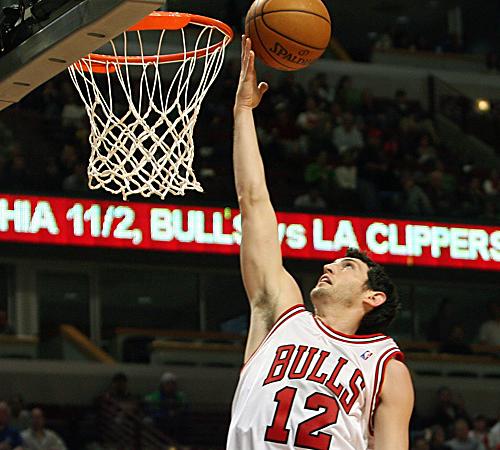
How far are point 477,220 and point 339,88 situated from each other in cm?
362

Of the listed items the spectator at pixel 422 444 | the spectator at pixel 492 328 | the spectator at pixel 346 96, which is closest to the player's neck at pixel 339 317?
the spectator at pixel 422 444

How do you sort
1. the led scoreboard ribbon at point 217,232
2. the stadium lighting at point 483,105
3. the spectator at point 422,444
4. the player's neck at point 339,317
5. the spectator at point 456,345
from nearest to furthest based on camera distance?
the player's neck at point 339,317 < the spectator at point 422,444 < the led scoreboard ribbon at point 217,232 < the spectator at point 456,345 < the stadium lighting at point 483,105

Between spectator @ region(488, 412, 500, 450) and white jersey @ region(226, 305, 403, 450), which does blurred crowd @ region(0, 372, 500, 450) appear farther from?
white jersey @ region(226, 305, 403, 450)

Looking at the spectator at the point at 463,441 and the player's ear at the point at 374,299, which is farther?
the spectator at the point at 463,441

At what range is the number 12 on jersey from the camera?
4.29 meters

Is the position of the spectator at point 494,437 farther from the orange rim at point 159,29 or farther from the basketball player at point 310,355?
the basketball player at point 310,355

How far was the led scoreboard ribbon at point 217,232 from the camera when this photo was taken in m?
13.8

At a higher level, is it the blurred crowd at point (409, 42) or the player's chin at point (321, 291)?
the blurred crowd at point (409, 42)

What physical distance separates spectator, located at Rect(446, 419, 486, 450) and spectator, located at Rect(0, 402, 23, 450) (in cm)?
420

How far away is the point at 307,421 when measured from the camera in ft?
14.1

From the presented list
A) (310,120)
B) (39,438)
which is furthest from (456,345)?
(39,438)

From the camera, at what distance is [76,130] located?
15047mm

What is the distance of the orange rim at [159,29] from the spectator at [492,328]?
418 inches

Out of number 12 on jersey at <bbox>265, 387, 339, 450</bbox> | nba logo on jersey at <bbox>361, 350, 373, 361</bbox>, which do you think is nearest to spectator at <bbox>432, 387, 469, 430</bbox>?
nba logo on jersey at <bbox>361, 350, 373, 361</bbox>
